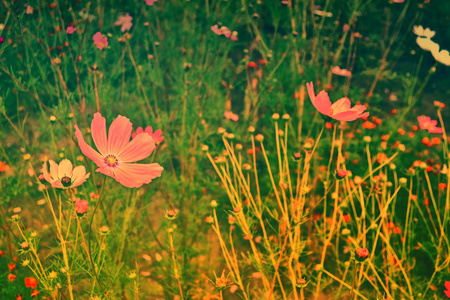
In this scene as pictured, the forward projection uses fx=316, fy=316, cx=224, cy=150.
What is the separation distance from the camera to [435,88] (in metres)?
2.72

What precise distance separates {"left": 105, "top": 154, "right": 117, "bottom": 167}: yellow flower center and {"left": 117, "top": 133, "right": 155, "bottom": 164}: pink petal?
0.02 metres

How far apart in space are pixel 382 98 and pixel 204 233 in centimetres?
173

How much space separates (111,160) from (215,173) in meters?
1.14

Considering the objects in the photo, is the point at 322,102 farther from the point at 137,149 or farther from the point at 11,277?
the point at 11,277

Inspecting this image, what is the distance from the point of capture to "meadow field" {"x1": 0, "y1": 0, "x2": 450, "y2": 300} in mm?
1112

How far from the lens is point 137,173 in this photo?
2.76ft

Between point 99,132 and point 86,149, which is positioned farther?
point 99,132

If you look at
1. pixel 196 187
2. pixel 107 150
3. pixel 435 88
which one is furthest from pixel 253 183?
pixel 435 88

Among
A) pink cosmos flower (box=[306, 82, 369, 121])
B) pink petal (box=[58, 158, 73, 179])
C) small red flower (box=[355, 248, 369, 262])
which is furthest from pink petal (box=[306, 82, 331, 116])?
pink petal (box=[58, 158, 73, 179])

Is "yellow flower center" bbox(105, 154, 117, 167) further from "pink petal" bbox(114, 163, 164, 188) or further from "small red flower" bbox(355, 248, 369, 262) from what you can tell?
"small red flower" bbox(355, 248, 369, 262)

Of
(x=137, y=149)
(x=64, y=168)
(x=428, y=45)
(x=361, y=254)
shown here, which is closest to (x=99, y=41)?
(x=64, y=168)

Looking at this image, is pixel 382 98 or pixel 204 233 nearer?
pixel 204 233

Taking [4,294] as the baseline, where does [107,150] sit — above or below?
above

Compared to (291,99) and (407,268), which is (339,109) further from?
(291,99)
